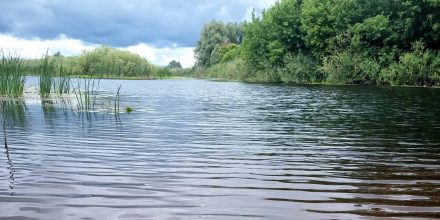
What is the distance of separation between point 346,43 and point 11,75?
48.0 metres

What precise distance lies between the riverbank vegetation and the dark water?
4063 cm

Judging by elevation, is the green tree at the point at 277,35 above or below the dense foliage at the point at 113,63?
above

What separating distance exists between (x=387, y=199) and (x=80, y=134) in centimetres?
872

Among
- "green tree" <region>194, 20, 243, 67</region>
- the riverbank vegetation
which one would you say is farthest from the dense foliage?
"green tree" <region>194, 20, 243, 67</region>

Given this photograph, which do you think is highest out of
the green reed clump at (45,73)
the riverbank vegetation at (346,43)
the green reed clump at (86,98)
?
the riverbank vegetation at (346,43)

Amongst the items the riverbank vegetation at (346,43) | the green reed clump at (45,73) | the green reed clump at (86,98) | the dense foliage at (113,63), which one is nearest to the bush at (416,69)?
the riverbank vegetation at (346,43)

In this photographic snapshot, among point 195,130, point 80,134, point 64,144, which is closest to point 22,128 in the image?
point 80,134

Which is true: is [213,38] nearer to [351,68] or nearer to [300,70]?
[300,70]

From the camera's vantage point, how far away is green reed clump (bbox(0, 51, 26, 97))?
19.6m

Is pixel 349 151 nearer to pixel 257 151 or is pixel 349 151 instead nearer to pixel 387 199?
pixel 257 151

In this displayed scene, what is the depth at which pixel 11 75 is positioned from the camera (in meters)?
21.0

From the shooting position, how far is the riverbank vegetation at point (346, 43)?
52.4m

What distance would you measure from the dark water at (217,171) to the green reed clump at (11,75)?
5280mm

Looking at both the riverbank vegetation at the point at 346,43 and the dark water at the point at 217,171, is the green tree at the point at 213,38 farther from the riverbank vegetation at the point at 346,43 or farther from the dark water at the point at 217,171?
the dark water at the point at 217,171
